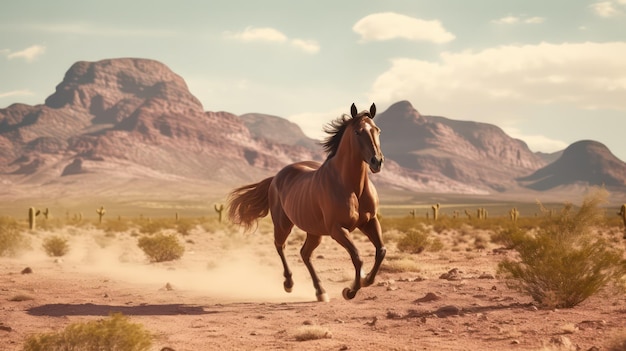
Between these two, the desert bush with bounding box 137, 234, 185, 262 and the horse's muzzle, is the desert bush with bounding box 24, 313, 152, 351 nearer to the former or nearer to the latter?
the horse's muzzle

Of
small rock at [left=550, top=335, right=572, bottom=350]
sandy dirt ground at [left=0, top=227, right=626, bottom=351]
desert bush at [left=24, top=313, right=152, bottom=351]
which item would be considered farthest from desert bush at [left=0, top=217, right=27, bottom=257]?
small rock at [left=550, top=335, right=572, bottom=350]

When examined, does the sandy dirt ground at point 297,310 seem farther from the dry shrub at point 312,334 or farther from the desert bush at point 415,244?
the desert bush at point 415,244

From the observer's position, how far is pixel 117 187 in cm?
15650

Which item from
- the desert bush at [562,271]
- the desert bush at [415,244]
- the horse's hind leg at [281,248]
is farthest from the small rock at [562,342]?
the desert bush at [415,244]

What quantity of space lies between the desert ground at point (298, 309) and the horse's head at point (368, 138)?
2067mm

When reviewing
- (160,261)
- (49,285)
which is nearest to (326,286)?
(49,285)

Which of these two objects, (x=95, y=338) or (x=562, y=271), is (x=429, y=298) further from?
(x=95, y=338)

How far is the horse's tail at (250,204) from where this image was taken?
13.9 metres

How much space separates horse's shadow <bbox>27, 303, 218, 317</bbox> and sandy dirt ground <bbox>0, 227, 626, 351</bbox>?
2 cm

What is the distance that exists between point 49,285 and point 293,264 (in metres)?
7.49

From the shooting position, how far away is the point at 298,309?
1047 cm

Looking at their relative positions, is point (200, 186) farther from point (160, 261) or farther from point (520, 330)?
point (520, 330)

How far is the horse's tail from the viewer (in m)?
13.9

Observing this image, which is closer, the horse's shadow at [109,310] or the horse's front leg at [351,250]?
the horse's front leg at [351,250]
